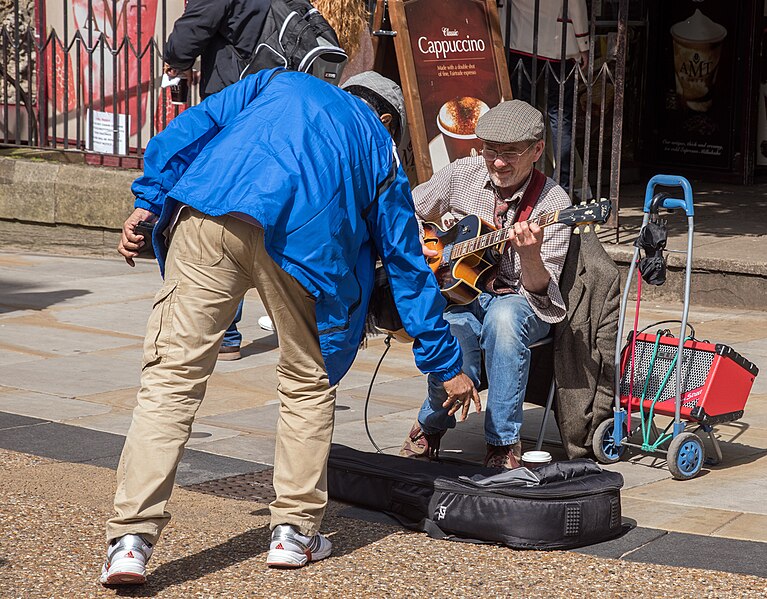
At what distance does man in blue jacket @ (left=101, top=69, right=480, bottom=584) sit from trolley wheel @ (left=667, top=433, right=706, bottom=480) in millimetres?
1136

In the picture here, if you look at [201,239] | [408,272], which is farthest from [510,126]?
[201,239]

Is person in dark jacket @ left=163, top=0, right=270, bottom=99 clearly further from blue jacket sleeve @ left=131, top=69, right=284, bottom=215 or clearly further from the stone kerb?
the stone kerb

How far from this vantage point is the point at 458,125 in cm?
830

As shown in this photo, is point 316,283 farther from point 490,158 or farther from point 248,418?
point 248,418

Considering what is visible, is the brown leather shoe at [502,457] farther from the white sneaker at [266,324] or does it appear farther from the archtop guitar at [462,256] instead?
the white sneaker at [266,324]

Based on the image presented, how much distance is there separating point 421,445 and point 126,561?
1672 millimetres

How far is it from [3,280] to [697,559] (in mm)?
5869

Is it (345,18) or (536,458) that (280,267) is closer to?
(536,458)

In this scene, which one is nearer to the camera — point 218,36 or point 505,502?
point 505,502

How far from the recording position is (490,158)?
4930mm

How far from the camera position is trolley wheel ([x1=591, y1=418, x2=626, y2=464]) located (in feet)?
16.4

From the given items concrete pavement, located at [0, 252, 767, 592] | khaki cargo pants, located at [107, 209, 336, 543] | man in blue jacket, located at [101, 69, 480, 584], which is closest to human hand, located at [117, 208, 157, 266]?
man in blue jacket, located at [101, 69, 480, 584]

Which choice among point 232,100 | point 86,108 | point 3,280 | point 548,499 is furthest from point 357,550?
point 86,108

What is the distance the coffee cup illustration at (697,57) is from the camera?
11562 mm
